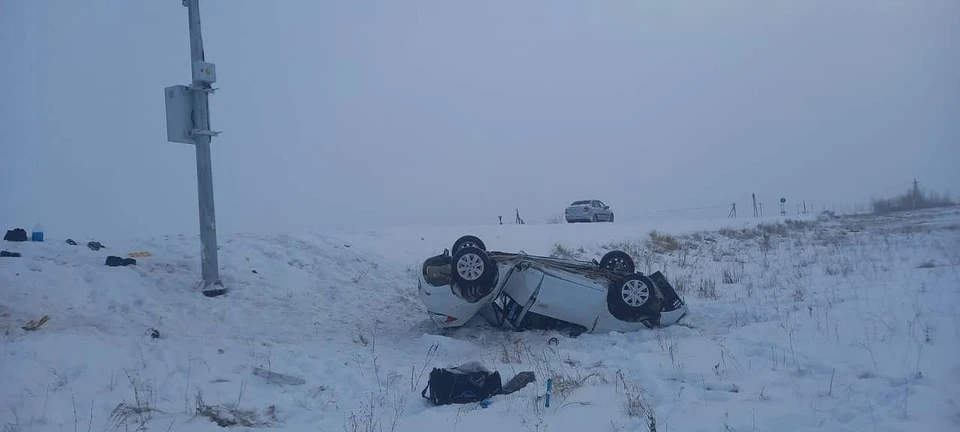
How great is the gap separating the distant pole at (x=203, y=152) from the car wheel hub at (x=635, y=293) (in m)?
5.90

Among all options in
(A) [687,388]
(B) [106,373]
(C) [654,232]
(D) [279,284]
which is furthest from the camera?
(C) [654,232]

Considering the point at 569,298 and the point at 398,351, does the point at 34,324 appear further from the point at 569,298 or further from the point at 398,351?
the point at 569,298

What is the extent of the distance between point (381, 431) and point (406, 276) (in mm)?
8297

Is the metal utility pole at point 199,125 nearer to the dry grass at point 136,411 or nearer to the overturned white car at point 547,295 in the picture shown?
the overturned white car at point 547,295

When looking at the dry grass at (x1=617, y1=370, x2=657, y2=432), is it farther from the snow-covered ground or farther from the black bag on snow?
the black bag on snow

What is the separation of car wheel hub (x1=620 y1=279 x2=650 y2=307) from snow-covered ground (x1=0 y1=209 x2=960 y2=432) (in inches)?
18.5

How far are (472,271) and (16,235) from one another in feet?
24.0

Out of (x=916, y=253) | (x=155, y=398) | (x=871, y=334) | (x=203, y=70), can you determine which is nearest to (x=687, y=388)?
(x=871, y=334)

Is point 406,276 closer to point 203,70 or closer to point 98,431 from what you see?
Result: point 203,70

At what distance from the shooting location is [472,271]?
9.06 meters

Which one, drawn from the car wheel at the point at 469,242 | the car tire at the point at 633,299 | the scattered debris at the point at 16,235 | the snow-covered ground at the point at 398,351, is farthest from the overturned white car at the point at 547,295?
the scattered debris at the point at 16,235

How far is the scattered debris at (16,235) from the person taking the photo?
34.1 feet

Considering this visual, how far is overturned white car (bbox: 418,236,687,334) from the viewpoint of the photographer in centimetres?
904

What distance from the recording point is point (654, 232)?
2533 cm
